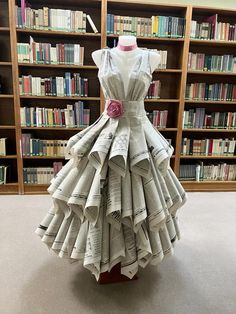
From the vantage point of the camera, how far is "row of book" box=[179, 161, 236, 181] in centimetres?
311

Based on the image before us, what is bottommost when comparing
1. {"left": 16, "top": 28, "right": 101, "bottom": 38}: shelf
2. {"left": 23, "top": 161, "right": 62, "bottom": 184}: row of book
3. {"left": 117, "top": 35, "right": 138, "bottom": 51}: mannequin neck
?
{"left": 23, "top": 161, "right": 62, "bottom": 184}: row of book

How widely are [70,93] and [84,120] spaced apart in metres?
0.32

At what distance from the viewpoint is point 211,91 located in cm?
296

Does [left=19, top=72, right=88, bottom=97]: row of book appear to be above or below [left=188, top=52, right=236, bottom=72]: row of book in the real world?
below

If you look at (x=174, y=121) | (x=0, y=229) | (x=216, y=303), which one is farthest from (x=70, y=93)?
(x=216, y=303)

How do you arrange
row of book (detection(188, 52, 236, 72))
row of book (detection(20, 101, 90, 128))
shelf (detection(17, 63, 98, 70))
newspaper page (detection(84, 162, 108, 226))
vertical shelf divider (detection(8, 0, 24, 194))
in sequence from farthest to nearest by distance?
1. row of book (detection(188, 52, 236, 72))
2. row of book (detection(20, 101, 90, 128))
3. shelf (detection(17, 63, 98, 70))
4. vertical shelf divider (detection(8, 0, 24, 194))
5. newspaper page (detection(84, 162, 108, 226))

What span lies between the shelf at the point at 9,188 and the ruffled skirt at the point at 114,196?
5.51ft

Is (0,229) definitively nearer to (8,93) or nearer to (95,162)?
(95,162)

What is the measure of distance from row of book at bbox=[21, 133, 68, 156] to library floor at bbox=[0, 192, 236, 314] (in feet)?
2.86

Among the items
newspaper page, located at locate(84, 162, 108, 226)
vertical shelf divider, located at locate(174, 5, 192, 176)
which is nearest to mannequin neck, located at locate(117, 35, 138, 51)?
newspaper page, located at locate(84, 162, 108, 226)

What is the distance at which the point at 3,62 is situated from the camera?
265cm

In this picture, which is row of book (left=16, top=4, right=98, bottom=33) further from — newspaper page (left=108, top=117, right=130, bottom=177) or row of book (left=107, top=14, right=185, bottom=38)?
newspaper page (left=108, top=117, right=130, bottom=177)

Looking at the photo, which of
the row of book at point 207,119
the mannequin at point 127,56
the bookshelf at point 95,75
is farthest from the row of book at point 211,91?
the mannequin at point 127,56

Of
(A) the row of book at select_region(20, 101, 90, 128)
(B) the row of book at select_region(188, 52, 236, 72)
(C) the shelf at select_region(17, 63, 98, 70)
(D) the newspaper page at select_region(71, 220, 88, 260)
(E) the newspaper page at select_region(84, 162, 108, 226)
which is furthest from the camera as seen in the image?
(B) the row of book at select_region(188, 52, 236, 72)
